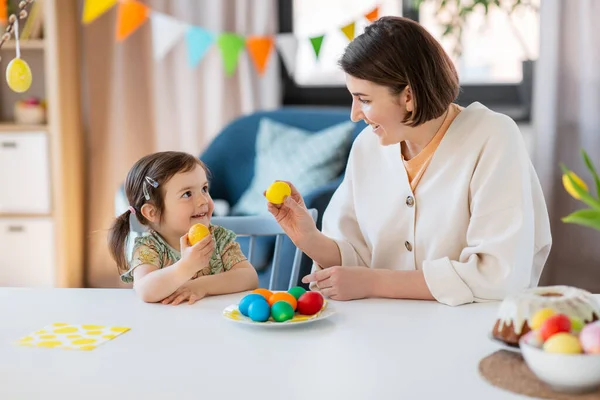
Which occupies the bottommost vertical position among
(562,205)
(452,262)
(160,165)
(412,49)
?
(562,205)

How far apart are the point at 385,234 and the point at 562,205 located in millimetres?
1881

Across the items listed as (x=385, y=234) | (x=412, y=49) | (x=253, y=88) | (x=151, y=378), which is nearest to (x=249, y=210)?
(x=253, y=88)

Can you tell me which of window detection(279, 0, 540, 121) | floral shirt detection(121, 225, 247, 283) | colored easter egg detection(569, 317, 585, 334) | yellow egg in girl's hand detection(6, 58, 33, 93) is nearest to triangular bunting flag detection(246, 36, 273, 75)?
window detection(279, 0, 540, 121)

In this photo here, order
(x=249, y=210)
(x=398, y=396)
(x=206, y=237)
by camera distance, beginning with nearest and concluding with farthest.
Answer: (x=398, y=396)
(x=206, y=237)
(x=249, y=210)

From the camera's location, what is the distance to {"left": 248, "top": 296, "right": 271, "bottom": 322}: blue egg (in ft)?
4.60

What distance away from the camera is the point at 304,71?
163 inches

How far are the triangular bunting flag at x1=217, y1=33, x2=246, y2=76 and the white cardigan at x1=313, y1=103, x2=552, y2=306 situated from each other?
6.54ft

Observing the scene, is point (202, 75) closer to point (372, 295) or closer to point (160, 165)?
point (160, 165)

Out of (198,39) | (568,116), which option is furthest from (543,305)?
(198,39)

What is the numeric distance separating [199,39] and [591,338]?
3.05 m

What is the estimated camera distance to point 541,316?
44.9 inches

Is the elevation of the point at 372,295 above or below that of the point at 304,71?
below

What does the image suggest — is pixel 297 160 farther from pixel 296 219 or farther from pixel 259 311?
pixel 259 311

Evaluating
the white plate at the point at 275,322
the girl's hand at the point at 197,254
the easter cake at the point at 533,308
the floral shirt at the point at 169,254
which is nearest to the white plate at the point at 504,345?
the easter cake at the point at 533,308
